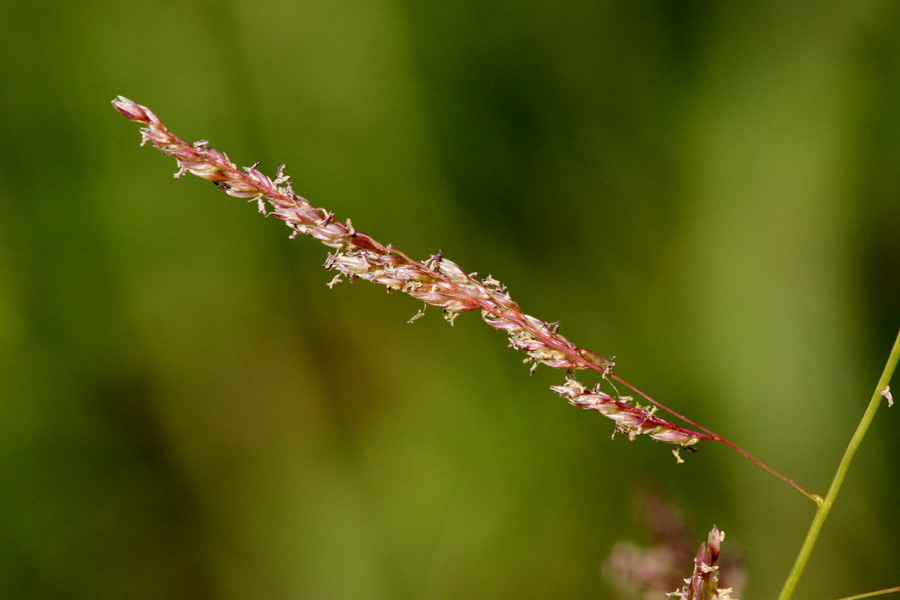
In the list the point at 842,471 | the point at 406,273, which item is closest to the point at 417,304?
the point at 406,273

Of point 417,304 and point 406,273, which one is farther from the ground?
point 417,304

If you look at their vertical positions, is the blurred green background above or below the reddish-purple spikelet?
above

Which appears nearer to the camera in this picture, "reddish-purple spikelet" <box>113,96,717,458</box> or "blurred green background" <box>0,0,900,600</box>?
"reddish-purple spikelet" <box>113,96,717,458</box>

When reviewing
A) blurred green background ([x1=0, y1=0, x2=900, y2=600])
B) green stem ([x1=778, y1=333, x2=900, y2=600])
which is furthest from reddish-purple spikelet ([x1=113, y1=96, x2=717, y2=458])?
blurred green background ([x1=0, y1=0, x2=900, y2=600])

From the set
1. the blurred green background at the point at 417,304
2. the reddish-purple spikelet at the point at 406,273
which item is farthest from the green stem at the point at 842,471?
the blurred green background at the point at 417,304

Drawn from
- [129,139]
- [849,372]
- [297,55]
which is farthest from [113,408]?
[849,372]

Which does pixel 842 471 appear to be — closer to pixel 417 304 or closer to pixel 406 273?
pixel 406 273

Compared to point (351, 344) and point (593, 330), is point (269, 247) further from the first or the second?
point (593, 330)

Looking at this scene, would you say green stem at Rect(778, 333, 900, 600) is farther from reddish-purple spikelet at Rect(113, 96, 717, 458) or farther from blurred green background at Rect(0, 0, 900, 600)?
blurred green background at Rect(0, 0, 900, 600)
